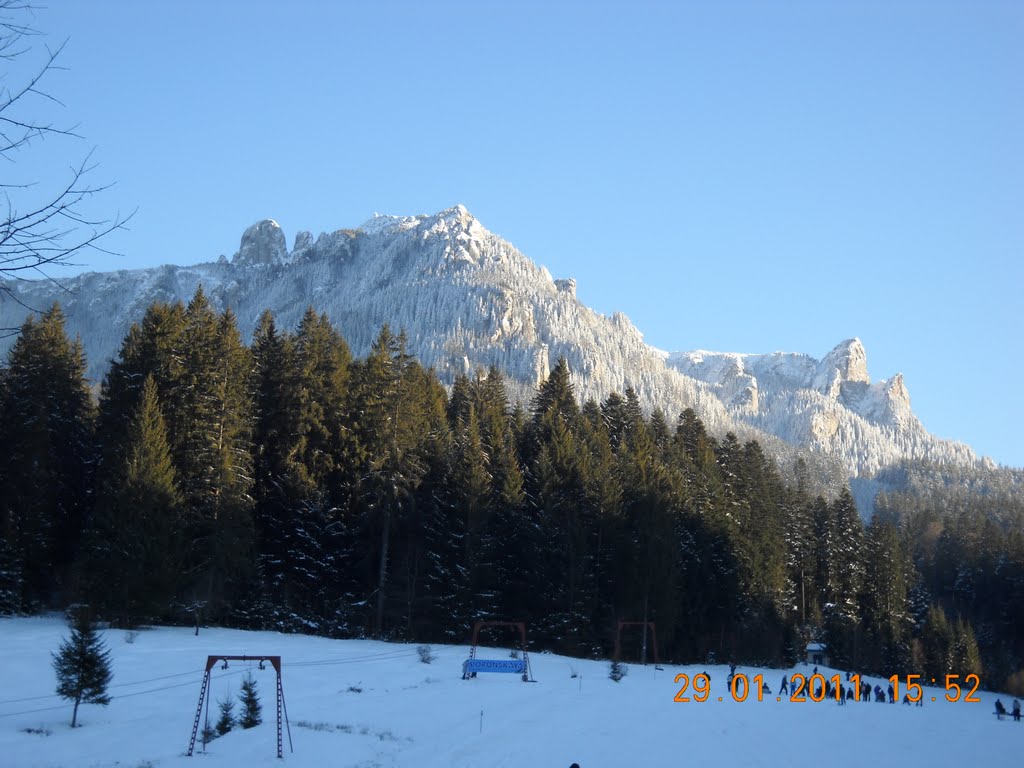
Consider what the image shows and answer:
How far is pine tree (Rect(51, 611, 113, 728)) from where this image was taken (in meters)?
19.3

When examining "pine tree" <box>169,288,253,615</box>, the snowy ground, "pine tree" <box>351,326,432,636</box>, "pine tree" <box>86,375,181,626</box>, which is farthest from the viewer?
"pine tree" <box>351,326,432,636</box>

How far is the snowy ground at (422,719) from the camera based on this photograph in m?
18.6

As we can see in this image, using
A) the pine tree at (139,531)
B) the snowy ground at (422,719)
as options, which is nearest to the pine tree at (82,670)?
the snowy ground at (422,719)

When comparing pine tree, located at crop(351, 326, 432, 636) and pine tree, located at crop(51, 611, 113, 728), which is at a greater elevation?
pine tree, located at crop(351, 326, 432, 636)

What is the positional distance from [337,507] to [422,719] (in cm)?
2290

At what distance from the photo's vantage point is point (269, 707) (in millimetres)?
23125

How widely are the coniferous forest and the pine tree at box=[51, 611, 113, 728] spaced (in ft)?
47.3

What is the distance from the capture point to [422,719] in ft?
77.1

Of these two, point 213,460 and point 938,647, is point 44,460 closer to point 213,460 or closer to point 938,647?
point 213,460
